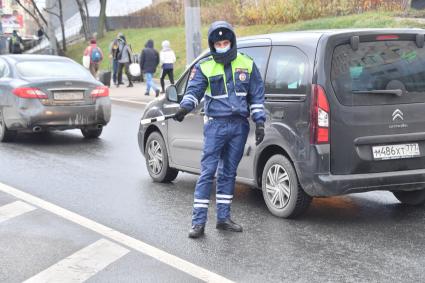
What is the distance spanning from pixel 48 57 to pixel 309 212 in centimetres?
778

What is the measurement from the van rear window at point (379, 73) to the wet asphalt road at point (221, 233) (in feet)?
3.76

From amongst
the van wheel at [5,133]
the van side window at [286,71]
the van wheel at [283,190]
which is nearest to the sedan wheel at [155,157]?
the van wheel at [283,190]

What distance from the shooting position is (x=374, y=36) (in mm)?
6555

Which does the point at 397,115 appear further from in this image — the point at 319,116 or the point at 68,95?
the point at 68,95

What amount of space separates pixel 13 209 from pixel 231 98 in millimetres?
2667

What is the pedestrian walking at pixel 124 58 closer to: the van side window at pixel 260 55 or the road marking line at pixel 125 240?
the road marking line at pixel 125 240

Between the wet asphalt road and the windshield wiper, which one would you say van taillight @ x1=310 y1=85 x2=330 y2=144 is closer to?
the windshield wiper

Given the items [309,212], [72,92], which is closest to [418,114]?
[309,212]

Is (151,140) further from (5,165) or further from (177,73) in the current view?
(177,73)

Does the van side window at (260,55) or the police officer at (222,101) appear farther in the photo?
the van side window at (260,55)

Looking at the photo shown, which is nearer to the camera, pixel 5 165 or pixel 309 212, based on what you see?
pixel 309 212

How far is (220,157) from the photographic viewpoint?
643 cm

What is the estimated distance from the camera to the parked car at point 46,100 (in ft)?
39.7

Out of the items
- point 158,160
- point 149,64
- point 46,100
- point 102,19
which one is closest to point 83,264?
point 158,160
